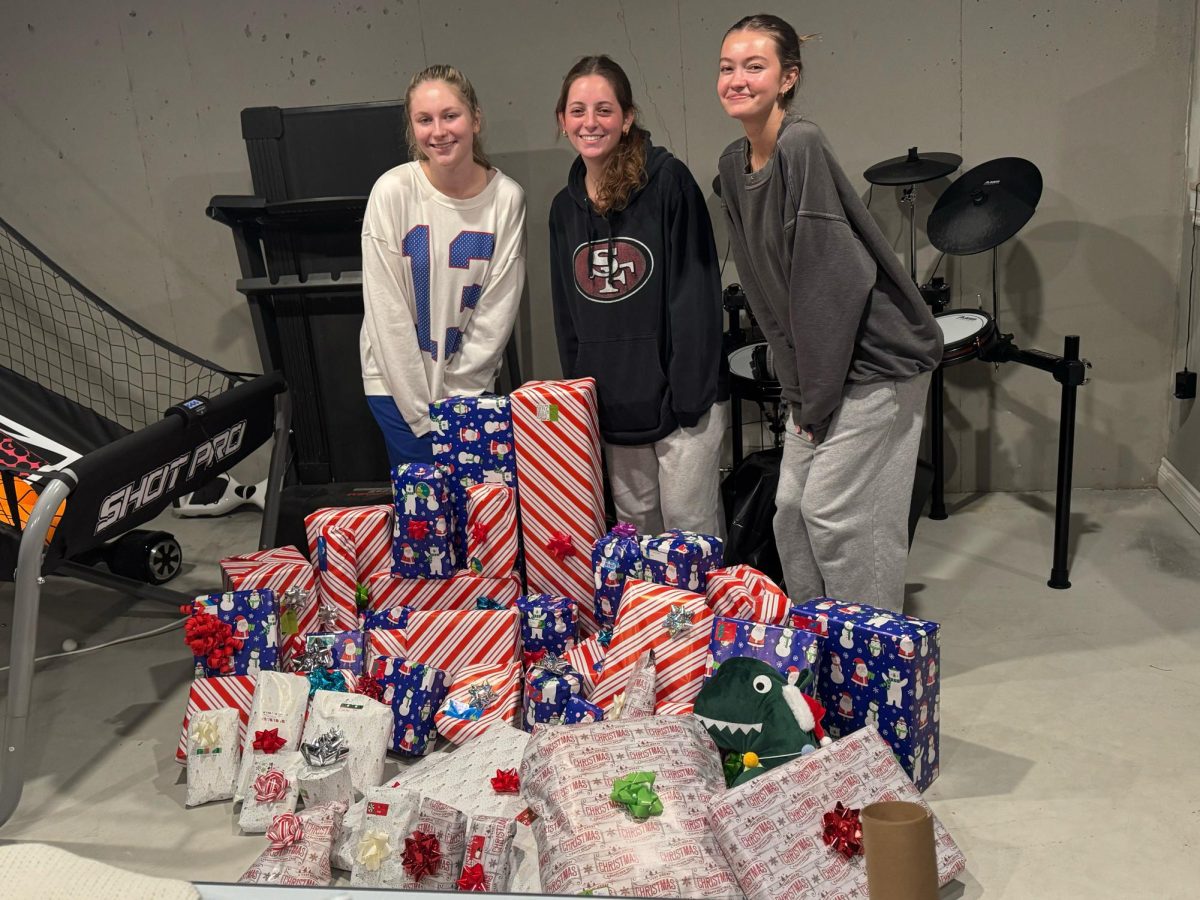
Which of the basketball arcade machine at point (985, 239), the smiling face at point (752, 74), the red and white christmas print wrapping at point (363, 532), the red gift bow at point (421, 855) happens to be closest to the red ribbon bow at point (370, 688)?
the red and white christmas print wrapping at point (363, 532)

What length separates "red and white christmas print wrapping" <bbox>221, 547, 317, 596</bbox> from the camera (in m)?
2.70

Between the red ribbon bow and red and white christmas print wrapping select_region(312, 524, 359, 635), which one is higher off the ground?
red and white christmas print wrapping select_region(312, 524, 359, 635)

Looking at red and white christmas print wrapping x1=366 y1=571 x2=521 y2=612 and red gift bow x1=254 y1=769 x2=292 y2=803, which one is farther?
red and white christmas print wrapping x1=366 y1=571 x2=521 y2=612

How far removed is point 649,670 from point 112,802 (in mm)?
1214

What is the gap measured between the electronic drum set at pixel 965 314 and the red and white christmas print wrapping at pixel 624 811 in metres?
1.19

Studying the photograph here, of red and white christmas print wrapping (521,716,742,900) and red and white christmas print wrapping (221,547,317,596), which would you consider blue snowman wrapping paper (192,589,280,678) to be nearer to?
red and white christmas print wrapping (221,547,317,596)

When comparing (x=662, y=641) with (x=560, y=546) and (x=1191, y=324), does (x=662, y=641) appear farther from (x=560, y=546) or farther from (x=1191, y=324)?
(x=1191, y=324)

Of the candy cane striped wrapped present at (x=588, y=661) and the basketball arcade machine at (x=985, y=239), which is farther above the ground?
the basketball arcade machine at (x=985, y=239)

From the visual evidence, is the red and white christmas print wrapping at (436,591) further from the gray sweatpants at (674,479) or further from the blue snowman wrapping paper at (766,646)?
the blue snowman wrapping paper at (766,646)

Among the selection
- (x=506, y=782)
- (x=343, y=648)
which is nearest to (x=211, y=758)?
(x=343, y=648)

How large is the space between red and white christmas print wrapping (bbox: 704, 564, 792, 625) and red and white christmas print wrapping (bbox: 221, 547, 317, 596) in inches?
Result: 38.9

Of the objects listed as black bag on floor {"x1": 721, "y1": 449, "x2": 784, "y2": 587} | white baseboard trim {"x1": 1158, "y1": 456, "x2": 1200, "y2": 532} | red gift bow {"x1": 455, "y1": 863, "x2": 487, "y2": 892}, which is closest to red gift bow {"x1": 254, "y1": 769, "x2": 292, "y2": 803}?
red gift bow {"x1": 455, "y1": 863, "x2": 487, "y2": 892}

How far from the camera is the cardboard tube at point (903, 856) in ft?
2.62

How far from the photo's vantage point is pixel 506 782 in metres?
2.29
